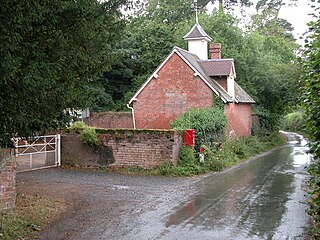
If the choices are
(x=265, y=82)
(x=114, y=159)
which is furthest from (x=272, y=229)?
(x=265, y=82)

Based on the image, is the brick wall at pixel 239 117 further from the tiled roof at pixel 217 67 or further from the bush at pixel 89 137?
the bush at pixel 89 137

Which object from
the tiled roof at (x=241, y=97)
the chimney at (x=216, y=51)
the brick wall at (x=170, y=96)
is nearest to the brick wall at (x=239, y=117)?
the tiled roof at (x=241, y=97)

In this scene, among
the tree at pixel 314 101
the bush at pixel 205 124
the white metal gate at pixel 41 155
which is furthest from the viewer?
the bush at pixel 205 124

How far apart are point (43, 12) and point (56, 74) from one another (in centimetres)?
122

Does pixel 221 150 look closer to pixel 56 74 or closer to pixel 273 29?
pixel 56 74

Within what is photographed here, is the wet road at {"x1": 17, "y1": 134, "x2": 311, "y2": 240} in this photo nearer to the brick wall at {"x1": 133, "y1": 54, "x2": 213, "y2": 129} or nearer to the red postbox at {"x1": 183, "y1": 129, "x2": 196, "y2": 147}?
the red postbox at {"x1": 183, "y1": 129, "x2": 196, "y2": 147}

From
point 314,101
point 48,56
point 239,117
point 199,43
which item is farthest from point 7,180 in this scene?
point 199,43

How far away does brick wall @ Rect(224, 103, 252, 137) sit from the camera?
28734mm

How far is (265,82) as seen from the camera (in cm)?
3816

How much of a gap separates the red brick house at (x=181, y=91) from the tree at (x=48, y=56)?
699 inches

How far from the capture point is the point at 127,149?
63.1 feet

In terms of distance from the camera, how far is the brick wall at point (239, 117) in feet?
94.3

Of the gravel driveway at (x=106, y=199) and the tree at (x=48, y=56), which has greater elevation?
the tree at (x=48, y=56)

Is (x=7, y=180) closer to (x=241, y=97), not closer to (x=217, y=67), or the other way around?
(x=217, y=67)
